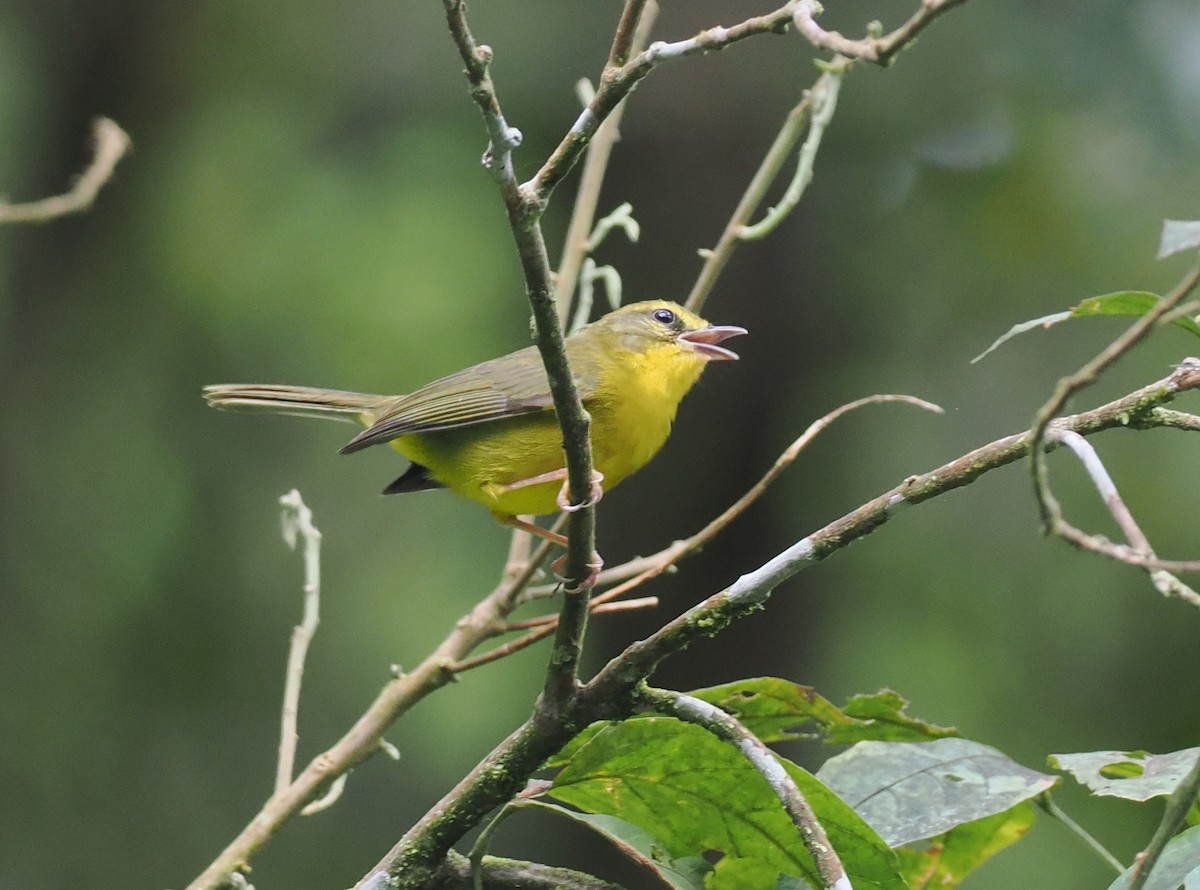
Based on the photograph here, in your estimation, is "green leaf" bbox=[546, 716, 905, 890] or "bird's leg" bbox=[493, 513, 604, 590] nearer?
"green leaf" bbox=[546, 716, 905, 890]

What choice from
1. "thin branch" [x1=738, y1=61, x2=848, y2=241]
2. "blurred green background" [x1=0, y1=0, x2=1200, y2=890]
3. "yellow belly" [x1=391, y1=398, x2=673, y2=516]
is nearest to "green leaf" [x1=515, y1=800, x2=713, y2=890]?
"thin branch" [x1=738, y1=61, x2=848, y2=241]

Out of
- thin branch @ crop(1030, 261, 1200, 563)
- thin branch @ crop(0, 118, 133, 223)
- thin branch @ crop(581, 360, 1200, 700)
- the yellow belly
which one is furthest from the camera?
the yellow belly

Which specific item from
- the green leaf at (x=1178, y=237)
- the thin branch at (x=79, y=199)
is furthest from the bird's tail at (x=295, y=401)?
the green leaf at (x=1178, y=237)

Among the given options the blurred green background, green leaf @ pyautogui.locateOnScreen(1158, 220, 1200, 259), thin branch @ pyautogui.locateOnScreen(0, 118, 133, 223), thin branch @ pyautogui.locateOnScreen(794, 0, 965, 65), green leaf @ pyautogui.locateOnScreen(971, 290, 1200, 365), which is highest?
thin branch @ pyautogui.locateOnScreen(794, 0, 965, 65)

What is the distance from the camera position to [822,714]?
207 centimetres

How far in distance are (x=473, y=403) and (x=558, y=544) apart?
914 millimetres

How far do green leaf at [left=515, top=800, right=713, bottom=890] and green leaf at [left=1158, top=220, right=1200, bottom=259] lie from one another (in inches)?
A: 41.9

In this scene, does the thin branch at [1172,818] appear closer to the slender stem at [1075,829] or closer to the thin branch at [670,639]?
the slender stem at [1075,829]

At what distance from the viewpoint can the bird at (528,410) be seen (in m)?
3.86

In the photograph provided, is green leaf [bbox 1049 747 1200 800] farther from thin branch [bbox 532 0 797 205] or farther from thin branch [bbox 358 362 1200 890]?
thin branch [bbox 532 0 797 205]

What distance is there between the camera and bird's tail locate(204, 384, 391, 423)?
4.21m

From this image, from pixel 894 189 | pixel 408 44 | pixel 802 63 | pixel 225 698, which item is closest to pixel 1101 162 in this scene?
pixel 894 189

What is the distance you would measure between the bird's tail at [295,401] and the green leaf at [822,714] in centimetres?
251

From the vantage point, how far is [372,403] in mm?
4445
